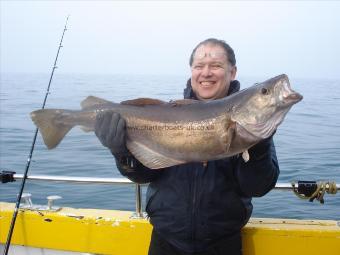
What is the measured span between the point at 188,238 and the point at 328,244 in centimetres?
151

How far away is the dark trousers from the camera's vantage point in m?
3.15

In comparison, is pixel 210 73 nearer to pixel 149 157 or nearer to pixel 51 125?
pixel 149 157

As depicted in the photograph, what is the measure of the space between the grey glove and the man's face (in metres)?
0.74

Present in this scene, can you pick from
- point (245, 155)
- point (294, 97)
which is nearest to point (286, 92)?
point (294, 97)

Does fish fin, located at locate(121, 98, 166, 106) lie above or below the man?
above

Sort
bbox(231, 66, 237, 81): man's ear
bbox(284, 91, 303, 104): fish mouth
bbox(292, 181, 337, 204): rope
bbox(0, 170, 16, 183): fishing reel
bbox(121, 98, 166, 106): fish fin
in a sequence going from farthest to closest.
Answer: bbox(0, 170, 16, 183): fishing reel
bbox(292, 181, 337, 204): rope
bbox(231, 66, 237, 81): man's ear
bbox(121, 98, 166, 106): fish fin
bbox(284, 91, 303, 104): fish mouth

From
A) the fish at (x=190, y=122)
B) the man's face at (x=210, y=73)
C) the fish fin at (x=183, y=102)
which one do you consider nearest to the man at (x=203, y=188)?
the man's face at (x=210, y=73)

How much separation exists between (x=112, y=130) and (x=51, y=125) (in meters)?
0.65

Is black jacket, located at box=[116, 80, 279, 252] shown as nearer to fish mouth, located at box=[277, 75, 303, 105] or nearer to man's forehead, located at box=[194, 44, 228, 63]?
fish mouth, located at box=[277, 75, 303, 105]

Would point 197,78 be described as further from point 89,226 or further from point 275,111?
point 89,226

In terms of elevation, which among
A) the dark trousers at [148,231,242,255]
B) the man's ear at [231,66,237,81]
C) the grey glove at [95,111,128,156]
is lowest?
the dark trousers at [148,231,242,255]

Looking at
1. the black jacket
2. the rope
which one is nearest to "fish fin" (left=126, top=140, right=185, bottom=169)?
the black jacket

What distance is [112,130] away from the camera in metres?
3.05

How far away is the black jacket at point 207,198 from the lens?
2979 mm
